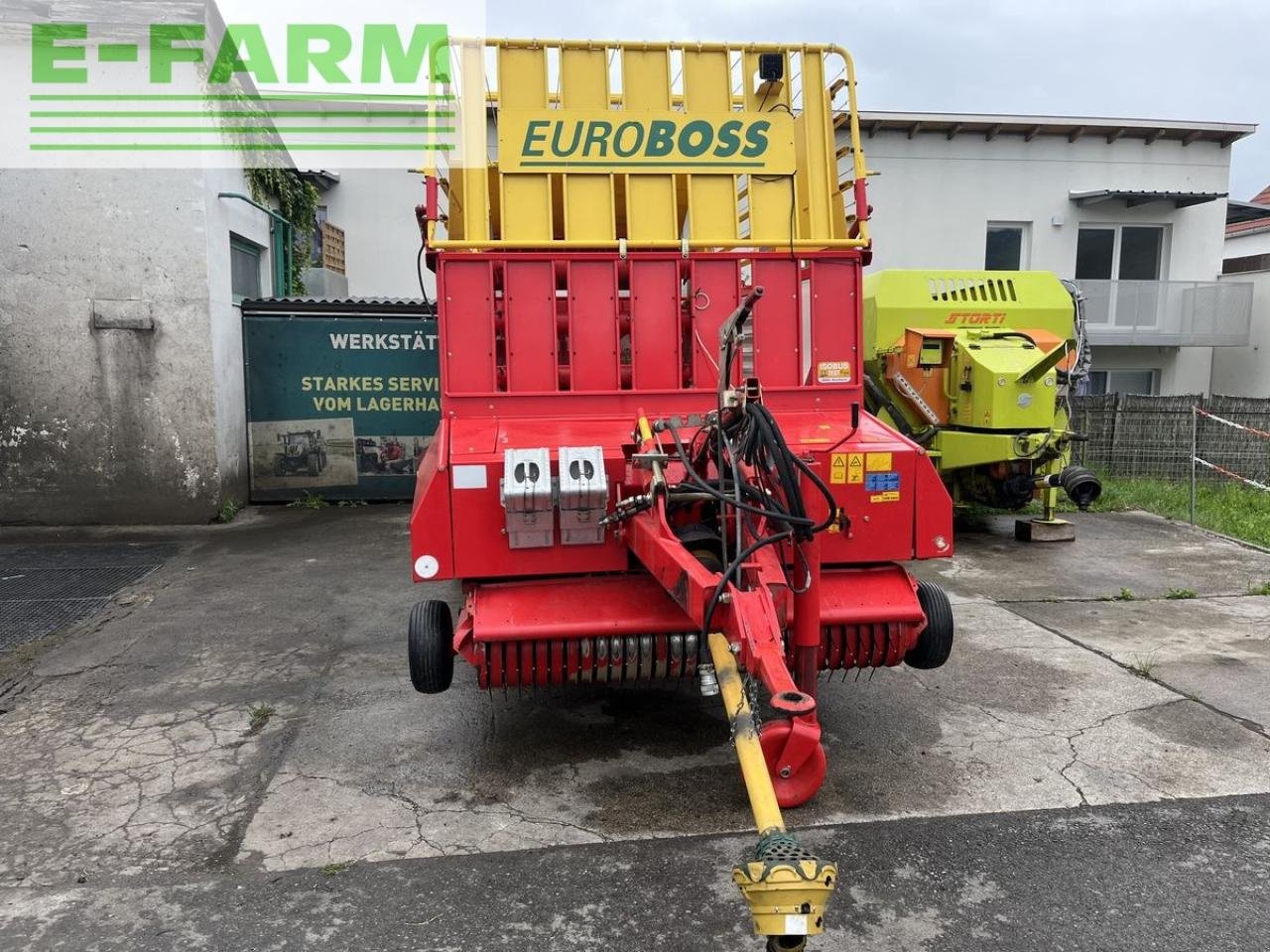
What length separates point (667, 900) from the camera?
310cm

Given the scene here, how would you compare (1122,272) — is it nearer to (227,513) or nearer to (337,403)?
(337,403)

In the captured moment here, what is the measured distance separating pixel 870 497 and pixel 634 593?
1090mm

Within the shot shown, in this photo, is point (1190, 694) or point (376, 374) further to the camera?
point (376, 374)

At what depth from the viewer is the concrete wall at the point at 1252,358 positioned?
682 inches

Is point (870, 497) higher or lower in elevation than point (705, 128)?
lower

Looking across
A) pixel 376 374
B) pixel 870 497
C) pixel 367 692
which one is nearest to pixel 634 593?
pixel 870 497

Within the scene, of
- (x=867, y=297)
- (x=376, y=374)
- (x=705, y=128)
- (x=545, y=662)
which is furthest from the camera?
(x=376, y=374)

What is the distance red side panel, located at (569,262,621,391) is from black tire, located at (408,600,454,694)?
4.35 feet

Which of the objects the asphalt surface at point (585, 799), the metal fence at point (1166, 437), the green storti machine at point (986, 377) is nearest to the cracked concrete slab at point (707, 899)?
the asphalt surface at point (585, 799)

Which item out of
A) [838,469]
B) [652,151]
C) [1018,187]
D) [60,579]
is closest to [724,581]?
[838,469]

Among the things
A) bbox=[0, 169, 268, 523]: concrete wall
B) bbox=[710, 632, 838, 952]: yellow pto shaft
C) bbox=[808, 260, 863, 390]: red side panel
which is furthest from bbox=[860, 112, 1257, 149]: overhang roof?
bbox=[710, 632, 838, 952]: yellow pto shaft

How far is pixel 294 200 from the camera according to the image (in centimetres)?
1267

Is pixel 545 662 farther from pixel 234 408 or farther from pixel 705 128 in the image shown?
pixel 234 408

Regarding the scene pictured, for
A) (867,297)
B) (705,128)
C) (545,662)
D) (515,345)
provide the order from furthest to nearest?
(867,297)
(705,128)
(515,345)
(545,662)
